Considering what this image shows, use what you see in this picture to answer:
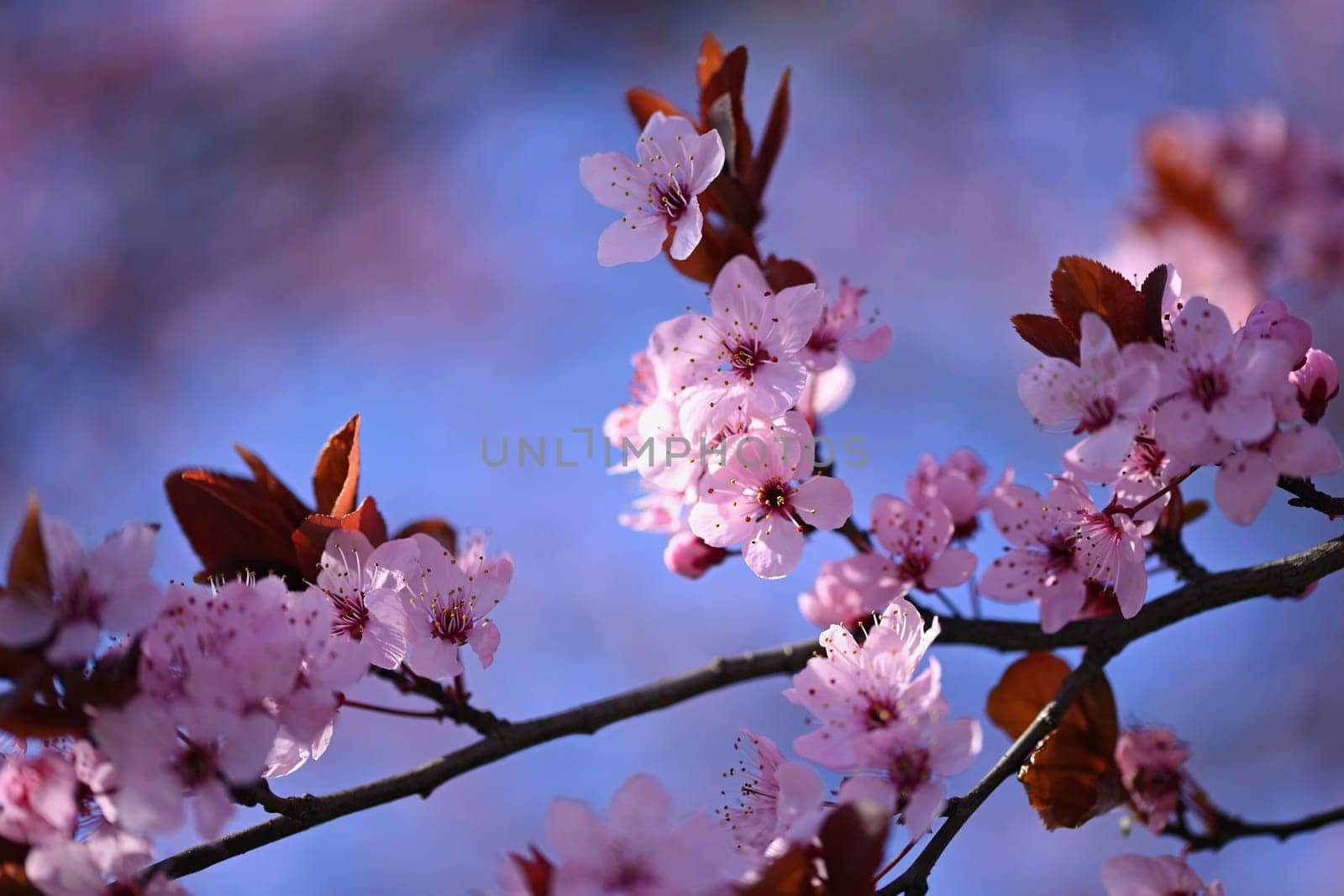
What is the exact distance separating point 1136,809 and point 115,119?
4621 mm

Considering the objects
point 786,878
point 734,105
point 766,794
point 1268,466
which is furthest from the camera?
point 734,105

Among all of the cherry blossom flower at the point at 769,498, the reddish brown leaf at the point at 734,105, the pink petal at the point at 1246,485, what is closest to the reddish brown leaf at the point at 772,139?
the reddish brown leaf at the point at 734,105

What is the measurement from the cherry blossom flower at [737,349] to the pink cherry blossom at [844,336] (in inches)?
4.6

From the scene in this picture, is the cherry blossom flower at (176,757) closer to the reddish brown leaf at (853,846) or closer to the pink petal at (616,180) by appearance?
the reddish brown leaf at (853,846)

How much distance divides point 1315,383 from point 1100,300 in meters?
0.21

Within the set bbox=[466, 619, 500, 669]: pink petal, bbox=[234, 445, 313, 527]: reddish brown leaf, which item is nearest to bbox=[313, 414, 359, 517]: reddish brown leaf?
bbox=[234, 445, 313, 527]: reddish brown leaf

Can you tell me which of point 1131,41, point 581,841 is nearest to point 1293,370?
point 581,841

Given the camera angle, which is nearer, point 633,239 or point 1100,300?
point 1100,300

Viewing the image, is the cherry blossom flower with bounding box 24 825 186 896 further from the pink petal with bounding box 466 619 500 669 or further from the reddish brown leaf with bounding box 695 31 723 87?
the reddish brown leaf with bounding box 695 31 723 87

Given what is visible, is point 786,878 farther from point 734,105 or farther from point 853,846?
point 734,105

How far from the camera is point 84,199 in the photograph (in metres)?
4.39

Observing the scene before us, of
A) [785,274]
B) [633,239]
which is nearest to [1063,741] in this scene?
[785,274]

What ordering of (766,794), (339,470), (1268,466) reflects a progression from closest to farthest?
(1268,466) → (766,794) → (339,470)

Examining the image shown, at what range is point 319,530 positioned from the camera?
1086 millimetres
